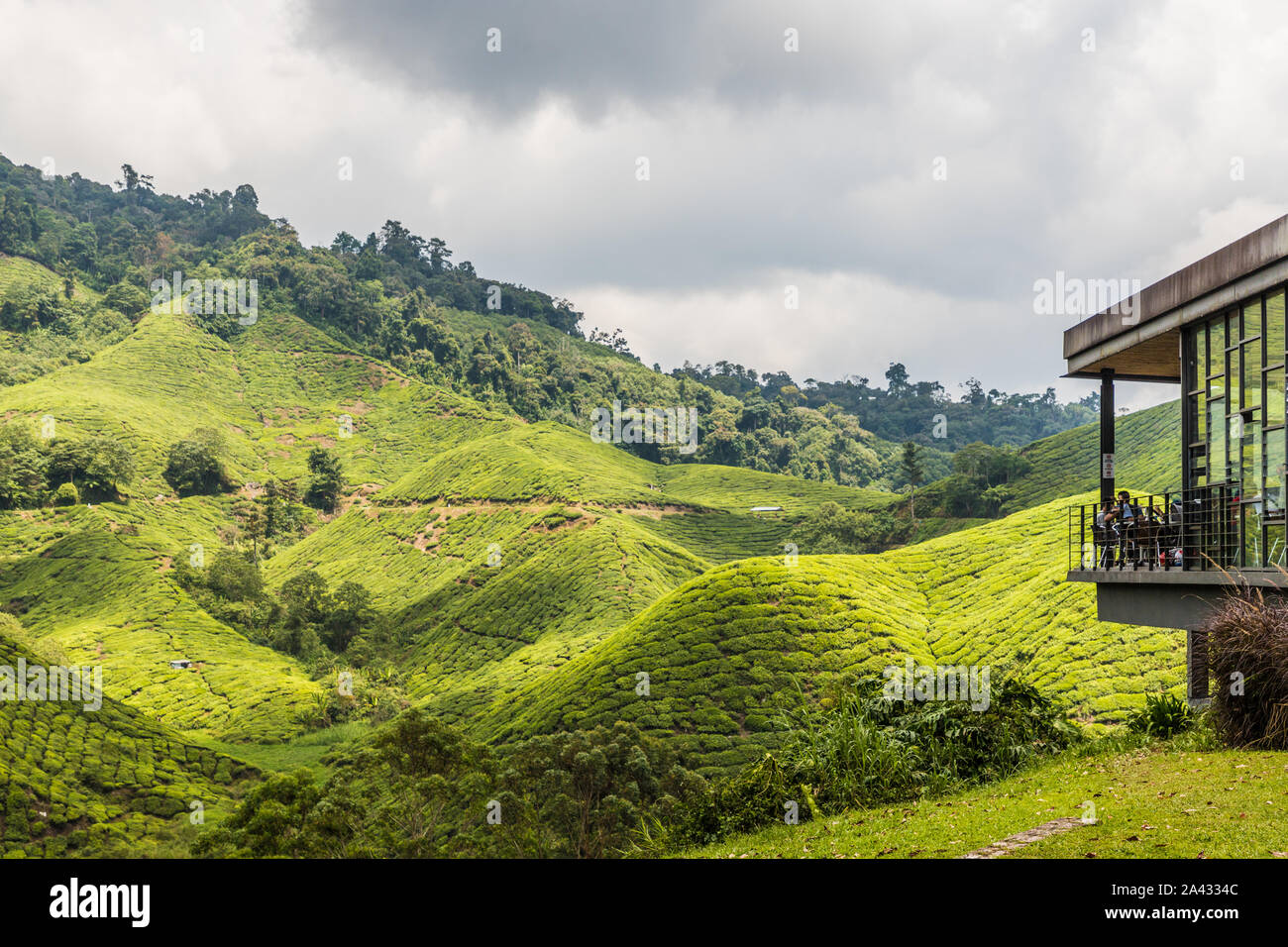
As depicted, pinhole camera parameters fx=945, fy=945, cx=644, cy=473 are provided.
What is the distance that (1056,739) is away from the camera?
12172 millimetres

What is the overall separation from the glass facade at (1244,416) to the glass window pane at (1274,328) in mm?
10

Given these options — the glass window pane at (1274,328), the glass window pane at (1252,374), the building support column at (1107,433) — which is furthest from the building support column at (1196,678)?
the glass window pane at (1274,328)

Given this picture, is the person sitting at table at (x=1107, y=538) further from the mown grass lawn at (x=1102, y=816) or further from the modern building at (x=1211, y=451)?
the mown grass lawn at (x=1102, y=816)

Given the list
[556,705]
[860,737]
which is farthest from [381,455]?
[860,737]

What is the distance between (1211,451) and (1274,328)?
7.07ft

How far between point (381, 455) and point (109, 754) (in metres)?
53.9

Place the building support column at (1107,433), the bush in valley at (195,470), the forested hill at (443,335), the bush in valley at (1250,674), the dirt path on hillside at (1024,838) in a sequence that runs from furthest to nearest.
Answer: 1. the forested hill at (443,335)
2. the bush in valley at (195,470)
3. the building support column at (1107,433)
4. the bush in valley at (1250,674)
5. the dirt path on hillside at (1024,838)

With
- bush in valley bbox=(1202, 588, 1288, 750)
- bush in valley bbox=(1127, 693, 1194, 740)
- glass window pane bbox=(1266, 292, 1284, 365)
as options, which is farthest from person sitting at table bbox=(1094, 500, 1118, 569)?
bush in valley bbox=(1202, 588, 1288, 750)

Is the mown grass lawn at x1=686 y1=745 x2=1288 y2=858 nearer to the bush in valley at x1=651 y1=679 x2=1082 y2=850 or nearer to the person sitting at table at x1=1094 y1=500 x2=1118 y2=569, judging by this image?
the bush in valley at x1=651 y1=679 x2=1082 y2=850

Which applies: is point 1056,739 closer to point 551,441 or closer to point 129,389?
point 551,441

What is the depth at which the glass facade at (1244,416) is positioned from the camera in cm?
1145

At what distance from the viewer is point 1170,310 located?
44.4 feet

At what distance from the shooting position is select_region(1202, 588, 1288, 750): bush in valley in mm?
9141

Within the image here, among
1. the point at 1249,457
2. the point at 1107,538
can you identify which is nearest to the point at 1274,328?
the point at 1249,457
